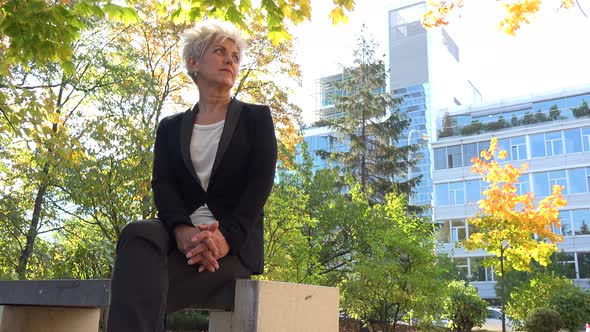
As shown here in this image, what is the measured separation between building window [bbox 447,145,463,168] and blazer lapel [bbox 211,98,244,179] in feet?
148

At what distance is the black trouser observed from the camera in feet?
5.72

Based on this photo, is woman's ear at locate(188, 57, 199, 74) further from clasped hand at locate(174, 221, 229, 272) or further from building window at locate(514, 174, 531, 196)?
building window at locate(514, 174, 531, 196)

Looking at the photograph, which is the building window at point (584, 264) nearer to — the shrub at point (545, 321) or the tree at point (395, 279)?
the shrub at point (545, 321)

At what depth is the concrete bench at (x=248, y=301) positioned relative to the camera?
1.96 metres

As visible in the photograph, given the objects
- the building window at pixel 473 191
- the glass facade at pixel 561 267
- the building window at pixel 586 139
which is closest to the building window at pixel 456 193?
the building window at pixel 473 191

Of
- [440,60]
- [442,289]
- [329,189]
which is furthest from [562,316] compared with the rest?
[440,60]

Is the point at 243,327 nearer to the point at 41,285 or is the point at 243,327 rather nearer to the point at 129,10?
the point at 41,285

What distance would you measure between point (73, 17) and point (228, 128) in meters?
3.23

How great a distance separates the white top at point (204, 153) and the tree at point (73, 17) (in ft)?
9.08

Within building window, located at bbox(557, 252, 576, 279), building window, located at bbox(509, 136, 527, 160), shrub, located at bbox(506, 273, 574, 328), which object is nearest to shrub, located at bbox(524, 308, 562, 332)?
shrub, located at bbox(506, 273, 574, 328)

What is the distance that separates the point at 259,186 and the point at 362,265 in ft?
34.9

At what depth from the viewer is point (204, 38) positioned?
7.91 feet

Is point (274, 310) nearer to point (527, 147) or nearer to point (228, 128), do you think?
point (228, 128)

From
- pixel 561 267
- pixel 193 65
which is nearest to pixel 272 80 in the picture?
pixel 193 65
